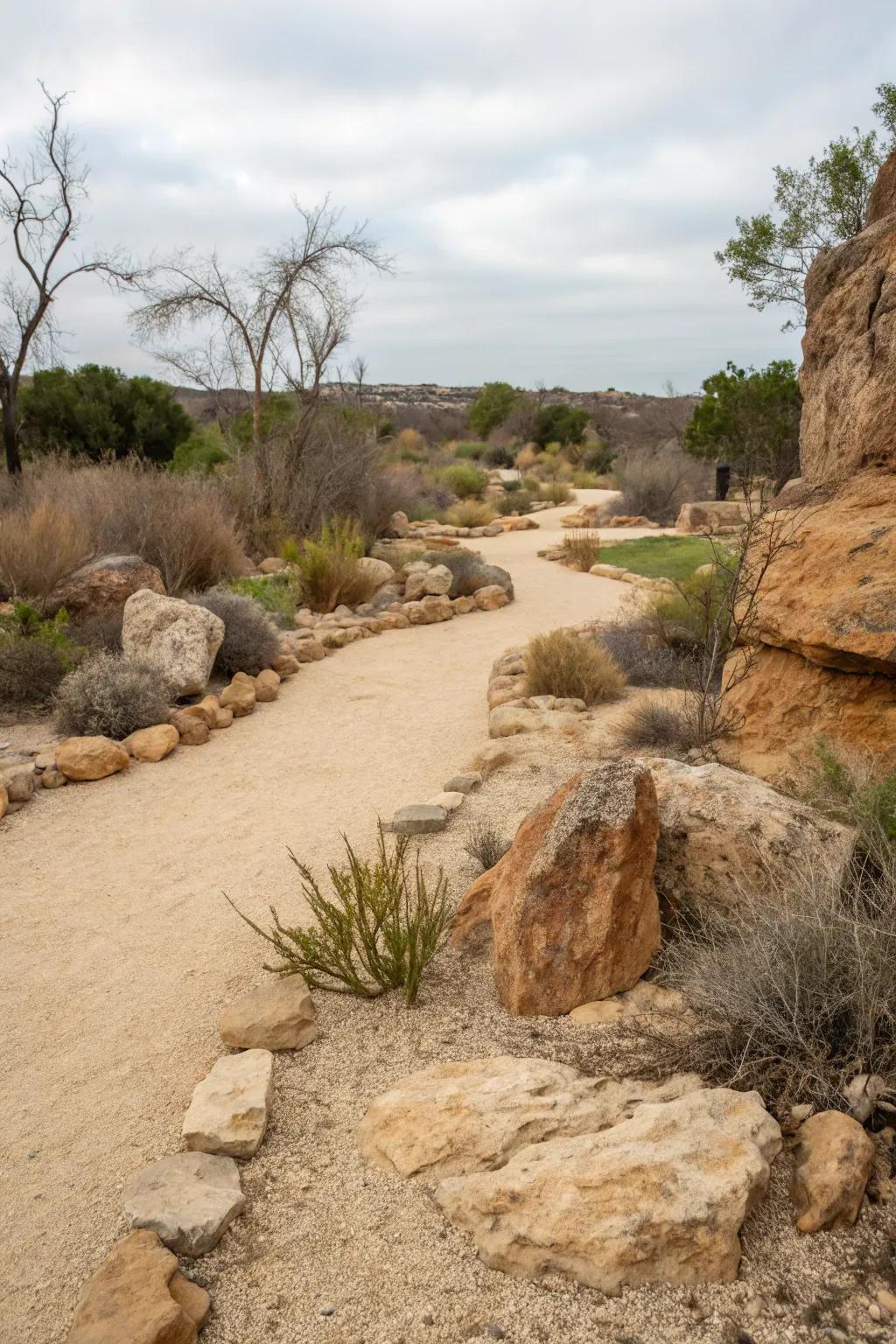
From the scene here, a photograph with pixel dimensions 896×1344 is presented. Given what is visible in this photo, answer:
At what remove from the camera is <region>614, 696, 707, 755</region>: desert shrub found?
4840mm

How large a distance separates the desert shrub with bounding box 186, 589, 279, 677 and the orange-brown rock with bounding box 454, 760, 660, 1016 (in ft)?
16.8

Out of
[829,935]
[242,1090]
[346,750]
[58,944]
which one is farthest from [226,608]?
[829,935]

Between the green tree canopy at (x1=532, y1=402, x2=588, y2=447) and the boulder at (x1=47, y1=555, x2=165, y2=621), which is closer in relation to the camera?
the boulder at (x1=47, y1=555, x2=165, y2=621)

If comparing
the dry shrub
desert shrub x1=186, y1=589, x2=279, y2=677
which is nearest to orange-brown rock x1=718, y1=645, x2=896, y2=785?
desert shrub x1=186, y1=589, x2=279, y2=677

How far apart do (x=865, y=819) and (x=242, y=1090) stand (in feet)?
6.75

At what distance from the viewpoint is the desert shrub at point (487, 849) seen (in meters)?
3.96

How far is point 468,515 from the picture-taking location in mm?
17734

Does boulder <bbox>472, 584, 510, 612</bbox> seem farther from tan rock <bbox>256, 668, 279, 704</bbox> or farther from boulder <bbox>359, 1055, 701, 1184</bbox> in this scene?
boulder <bbox>359, 1055, 701, 1184</bbox>

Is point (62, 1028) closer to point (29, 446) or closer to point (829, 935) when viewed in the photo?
point (829, 935)

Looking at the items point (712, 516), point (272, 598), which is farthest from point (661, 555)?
point (272, 598)

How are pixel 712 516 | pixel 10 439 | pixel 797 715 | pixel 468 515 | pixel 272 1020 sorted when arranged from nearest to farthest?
pixel 272 1020 → pixel 797 715 → pixel 10 439 → pixel 712 516 → pixel 468 515

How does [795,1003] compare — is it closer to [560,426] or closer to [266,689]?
[266,689]

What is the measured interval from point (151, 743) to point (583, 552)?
28.0 feet

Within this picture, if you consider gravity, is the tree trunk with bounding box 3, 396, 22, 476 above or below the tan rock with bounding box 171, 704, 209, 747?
above
